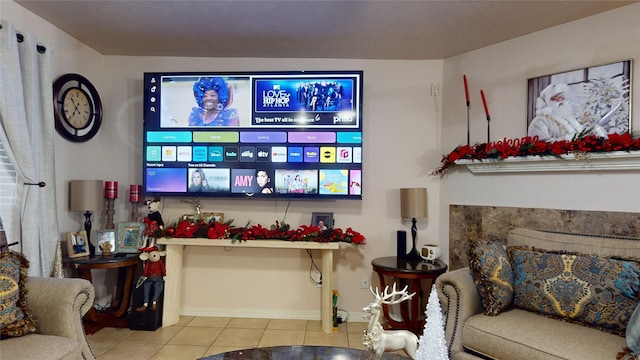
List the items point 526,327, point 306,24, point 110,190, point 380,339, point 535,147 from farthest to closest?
point 110,190
point 306,24
point 535,147
point 526,327
point 380,339

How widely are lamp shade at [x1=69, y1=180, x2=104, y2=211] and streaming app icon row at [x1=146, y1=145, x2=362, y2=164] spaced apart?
53 centimetres

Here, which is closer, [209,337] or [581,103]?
[581,103]

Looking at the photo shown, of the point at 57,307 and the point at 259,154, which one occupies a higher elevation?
the point at 259,154

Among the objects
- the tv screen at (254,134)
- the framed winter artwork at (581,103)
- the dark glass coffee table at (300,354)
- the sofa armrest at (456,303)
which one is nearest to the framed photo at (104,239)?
the tv screen at (254,134)

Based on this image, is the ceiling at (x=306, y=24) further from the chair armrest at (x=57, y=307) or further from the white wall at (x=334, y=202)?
the chair armrest at (x=57, y=307)

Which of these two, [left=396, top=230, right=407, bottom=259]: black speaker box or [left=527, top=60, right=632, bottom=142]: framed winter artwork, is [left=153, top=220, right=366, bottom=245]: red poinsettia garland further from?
[left=527, top=60, right=632, bottom=142]: framed winter artwork

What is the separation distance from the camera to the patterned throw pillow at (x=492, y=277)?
222 centimetres

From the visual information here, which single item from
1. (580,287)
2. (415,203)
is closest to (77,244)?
(415,203)

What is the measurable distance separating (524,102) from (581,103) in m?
0.40

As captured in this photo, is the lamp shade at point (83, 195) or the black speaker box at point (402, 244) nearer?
the lamp shade at point (83, 195)

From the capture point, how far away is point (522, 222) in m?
2.89

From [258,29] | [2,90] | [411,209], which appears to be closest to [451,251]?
[411,209]

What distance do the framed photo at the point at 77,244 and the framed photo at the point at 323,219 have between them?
6.31 feet

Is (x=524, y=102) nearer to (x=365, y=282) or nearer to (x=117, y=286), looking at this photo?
(x=365, y=282)
